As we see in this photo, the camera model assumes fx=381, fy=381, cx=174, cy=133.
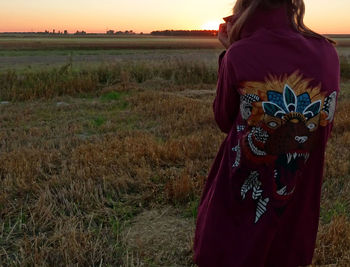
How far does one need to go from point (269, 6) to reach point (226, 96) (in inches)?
15.6

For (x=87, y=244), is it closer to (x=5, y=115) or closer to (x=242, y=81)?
(x=242, y=81)

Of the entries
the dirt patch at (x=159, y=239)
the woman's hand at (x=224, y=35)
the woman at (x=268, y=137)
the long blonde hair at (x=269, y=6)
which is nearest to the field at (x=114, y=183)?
the dirt patch at (x=159, y=239)

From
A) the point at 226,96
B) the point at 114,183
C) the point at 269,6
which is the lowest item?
the point at 114,183

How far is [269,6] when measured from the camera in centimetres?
152

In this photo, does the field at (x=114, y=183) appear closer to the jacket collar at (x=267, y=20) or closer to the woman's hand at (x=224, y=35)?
the woman's hand at (x=224, y=35)

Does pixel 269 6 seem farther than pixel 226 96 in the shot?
No

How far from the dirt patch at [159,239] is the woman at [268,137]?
131cm

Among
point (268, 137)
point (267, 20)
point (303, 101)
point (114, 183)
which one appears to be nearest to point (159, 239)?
point (114, 183)

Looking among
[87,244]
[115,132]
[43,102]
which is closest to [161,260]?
[87,244]

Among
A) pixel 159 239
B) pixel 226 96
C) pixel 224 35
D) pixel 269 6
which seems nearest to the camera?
Answer: pixel 269 6

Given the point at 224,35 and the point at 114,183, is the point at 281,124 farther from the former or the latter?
the point at 114,183

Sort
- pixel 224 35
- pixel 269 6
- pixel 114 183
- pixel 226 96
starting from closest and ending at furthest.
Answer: pixel 269 6, pixel 226 96, pixel 224 35, pixel 114 183

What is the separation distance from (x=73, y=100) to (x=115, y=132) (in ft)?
13.1

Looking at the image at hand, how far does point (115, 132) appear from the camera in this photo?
6.80 meters
